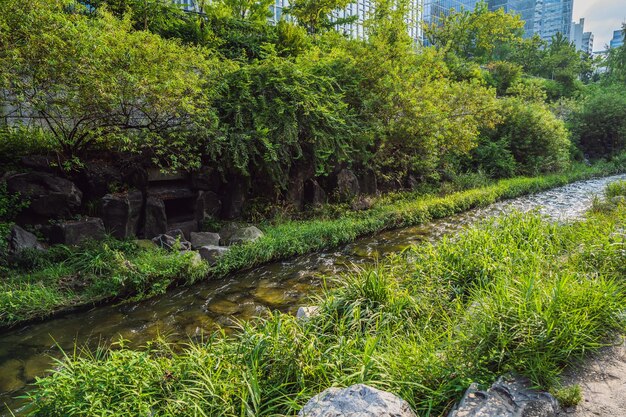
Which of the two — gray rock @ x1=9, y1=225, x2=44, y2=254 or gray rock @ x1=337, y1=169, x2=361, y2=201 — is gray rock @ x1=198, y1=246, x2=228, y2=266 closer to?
gray rock @ x1=9, y1=225, x2=44, y2=254

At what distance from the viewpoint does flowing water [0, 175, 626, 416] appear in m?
4.30

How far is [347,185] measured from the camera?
1152 centimetres

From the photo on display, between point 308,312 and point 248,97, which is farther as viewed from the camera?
point 248,97

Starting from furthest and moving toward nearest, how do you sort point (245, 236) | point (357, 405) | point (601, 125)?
point (601, 125) < point (245, 236) < point (357, 405)

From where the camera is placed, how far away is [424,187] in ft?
46.0

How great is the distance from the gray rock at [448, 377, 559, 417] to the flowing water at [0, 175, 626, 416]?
3.45m

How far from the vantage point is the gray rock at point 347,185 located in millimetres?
11422

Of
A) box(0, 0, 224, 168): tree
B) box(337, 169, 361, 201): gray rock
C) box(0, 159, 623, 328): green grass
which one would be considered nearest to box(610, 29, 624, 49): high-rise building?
box(337, 169, 361, 201): gray rock

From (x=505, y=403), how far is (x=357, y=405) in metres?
0.99

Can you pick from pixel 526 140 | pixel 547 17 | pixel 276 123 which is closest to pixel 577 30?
pixel 547 17

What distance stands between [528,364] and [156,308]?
4.96 meters

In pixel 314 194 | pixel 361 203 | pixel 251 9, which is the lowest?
pixel 361 203

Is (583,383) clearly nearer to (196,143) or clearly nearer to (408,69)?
(196,143)

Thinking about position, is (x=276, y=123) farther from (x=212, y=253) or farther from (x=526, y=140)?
(x=526, y=140)
